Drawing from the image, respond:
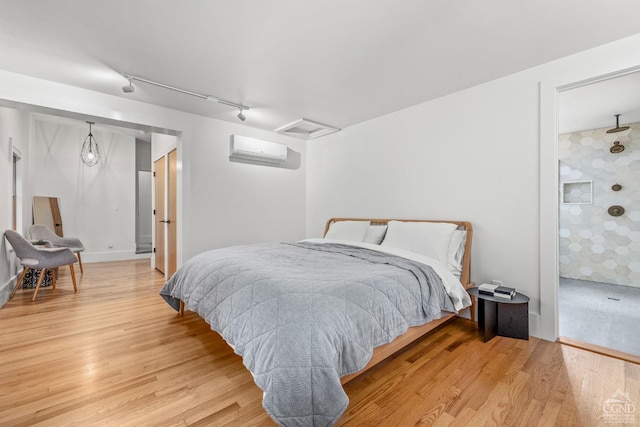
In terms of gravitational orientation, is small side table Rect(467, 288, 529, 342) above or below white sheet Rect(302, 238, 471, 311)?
below

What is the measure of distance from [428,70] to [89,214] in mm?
6674

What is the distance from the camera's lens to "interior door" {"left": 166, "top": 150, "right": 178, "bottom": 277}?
13.3 feet

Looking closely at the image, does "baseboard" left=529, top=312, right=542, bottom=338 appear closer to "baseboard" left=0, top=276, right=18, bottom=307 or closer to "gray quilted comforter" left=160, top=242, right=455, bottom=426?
"gray quilted comforter" left=160, top=242, right=455, bottom=426

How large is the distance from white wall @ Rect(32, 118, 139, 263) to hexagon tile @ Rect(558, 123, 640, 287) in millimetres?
8323

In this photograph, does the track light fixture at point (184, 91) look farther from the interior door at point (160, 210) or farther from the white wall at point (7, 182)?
the interior door at point (160, 210)

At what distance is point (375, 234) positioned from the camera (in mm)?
3369

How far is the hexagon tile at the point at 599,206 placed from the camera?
395 centimetres

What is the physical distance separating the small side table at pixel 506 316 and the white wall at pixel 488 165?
0.21m

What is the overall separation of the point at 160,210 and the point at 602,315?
20.1ft

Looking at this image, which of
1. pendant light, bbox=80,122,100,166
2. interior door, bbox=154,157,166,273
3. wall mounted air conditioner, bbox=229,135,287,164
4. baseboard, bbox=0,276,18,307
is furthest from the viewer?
pendant light, bbox=80,122,100,166

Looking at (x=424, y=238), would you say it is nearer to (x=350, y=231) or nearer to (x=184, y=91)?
(x=350, y=231)

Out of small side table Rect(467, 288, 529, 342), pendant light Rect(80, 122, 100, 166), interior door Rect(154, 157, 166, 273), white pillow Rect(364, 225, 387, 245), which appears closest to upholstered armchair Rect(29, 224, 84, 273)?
interior door Rect(154, 157, 166, 273)

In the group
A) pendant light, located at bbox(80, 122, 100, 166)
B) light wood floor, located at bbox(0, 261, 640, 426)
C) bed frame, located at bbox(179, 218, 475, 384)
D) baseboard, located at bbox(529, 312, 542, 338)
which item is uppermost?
pendant light, located at bbox(80, 122, 100, 166)

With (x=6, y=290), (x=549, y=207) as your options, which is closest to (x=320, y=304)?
(x=549, y=207)
